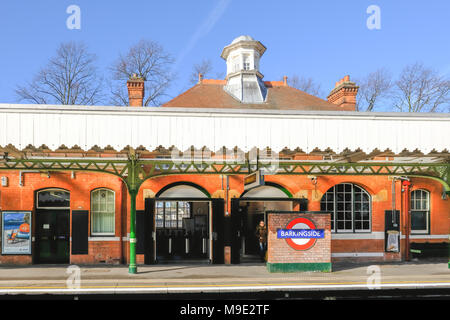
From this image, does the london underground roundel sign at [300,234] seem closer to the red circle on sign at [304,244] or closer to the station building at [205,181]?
the red circle on sign at [304,244]

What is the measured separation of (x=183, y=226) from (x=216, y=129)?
21.3 ft

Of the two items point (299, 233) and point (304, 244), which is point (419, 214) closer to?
point (304, 244)

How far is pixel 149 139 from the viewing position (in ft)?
41.8

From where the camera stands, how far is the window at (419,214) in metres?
18.8

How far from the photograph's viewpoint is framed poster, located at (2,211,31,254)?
16.5 meters

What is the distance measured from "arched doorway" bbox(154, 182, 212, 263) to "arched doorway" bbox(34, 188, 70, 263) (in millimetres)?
3446

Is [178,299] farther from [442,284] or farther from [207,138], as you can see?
[442,284]

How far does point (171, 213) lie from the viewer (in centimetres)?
1816

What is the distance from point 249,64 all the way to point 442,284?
19.1 meters

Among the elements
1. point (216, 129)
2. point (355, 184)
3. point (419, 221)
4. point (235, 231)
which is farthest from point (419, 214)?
point (216, 129)

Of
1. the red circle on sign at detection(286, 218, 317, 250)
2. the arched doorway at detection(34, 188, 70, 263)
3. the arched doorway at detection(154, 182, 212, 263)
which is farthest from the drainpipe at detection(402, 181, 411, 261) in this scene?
the arched doorway at detection(34, 188, 70, 263)

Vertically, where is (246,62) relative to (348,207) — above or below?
above
